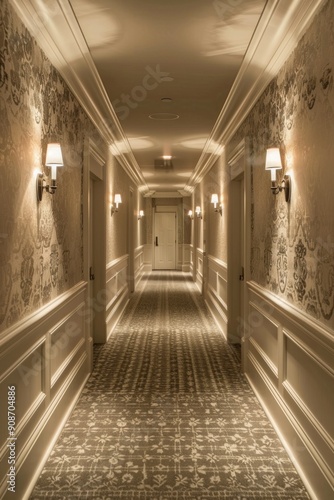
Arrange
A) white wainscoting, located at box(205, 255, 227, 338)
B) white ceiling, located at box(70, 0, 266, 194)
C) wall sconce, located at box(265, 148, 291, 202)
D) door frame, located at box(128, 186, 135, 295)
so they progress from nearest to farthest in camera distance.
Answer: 1. white ceiling, located at box(70, 0, 266, 194)
2. wall sconce, located at box(265, 148, 291, 202)
3. white wainscoting, located at box(205, 255, 227, 338)
4. door frame, located at box(128, 186, 135, 295)

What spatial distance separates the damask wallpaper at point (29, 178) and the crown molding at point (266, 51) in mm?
1409

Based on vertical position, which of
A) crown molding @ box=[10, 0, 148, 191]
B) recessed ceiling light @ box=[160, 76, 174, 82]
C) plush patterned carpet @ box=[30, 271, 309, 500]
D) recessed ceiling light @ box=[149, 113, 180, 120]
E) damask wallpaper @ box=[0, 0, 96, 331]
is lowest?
plush patterned carpet @ box=[30, 271, 309, 500]

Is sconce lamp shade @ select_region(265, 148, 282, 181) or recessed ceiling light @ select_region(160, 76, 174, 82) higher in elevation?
recessed ceiling light @ select_region(160, 76, 174, 82)

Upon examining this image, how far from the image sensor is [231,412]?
354cm

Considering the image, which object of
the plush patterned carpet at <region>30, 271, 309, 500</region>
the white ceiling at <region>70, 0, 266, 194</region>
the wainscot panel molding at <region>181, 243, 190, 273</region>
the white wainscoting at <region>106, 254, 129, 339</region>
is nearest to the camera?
the plush patterned carpet at <region>30, 271, 309, 500</region>

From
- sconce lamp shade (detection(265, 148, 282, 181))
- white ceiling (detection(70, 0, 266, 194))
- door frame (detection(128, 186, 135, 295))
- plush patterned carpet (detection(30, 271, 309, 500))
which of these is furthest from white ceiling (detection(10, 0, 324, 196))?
door frame (detection(128, 186, 135, 295))

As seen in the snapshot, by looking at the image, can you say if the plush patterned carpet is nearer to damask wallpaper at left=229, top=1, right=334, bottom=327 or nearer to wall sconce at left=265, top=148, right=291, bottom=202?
damask wallpaper at left=229, top=1, right=334, bottom=327

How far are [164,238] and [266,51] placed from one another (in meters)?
12.4

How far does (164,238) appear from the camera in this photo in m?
15.6

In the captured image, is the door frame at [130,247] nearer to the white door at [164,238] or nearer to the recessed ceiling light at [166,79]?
the recessed ceiling light at [166,79]

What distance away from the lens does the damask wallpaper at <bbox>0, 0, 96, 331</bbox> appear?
2170 millimetres

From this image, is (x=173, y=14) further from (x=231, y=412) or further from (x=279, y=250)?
(x=231, y=412)

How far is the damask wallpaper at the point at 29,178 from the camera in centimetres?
217

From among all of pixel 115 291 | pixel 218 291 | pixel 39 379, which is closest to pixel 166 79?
pixel 39 379
